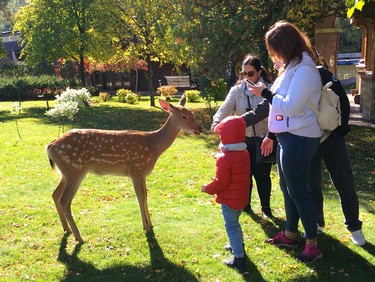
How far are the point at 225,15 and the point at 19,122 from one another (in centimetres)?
915

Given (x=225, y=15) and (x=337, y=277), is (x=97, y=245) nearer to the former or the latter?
(x=337, y=277)

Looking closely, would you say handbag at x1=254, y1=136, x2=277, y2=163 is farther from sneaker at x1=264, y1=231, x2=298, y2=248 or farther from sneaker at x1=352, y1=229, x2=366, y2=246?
sneaker at x1=352, y1=229, x2=366, y2=246

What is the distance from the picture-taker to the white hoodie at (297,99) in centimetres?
377

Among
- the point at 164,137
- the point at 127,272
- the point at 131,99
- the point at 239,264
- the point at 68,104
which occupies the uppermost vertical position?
the point at 68,104

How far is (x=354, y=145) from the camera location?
11.4 m

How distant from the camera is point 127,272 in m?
4.44

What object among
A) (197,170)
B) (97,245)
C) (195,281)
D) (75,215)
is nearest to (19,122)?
(197,170)

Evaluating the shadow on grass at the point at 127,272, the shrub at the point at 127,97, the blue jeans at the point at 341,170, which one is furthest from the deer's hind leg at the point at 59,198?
the shrub at the point at 127,97

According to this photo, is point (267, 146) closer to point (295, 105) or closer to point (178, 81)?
point (295, 105)

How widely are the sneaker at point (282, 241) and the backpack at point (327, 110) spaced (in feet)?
4.67

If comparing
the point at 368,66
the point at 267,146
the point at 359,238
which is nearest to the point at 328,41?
the point at 368,66

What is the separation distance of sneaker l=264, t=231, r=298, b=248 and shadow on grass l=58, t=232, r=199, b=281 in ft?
3.70

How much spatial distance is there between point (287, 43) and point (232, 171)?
1272mm

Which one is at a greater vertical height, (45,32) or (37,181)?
(45,32)
